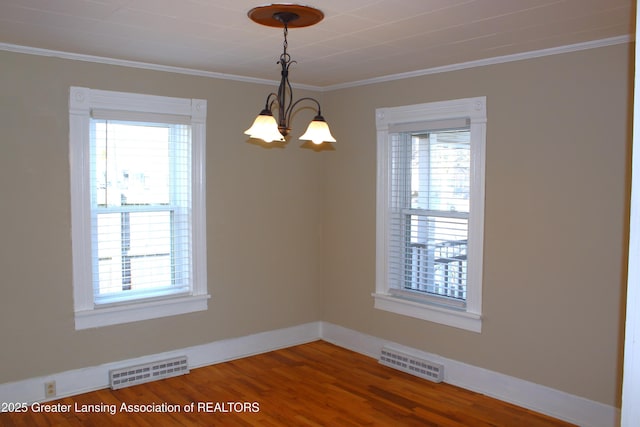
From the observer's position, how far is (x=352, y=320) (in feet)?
17.2

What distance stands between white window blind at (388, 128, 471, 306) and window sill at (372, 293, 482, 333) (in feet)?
0.29

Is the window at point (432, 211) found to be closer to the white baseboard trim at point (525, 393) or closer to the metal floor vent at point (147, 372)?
the white baseboard trim at point (525, 393)

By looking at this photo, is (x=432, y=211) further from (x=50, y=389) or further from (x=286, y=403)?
(x=50, y=389)

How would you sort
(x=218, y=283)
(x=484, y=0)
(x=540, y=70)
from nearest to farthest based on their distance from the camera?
(x=484, y=0) < (x=540, y=70) < (x=218, y=283)

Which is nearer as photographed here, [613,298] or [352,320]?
[613,298]

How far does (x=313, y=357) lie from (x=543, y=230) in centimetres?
243

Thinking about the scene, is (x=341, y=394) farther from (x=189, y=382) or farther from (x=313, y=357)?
(x=189, y=382)

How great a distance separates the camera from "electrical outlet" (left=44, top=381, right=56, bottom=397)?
393 cm

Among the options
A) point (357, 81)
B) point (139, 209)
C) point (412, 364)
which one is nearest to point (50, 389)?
point (139, 209)

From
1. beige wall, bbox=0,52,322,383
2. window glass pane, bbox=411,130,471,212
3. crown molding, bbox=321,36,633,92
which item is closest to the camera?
crown molding, bbox=321,36,633,92

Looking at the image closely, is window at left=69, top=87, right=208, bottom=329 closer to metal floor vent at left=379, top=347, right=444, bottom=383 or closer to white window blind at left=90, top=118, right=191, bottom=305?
white window blind at left=90, top=118, right=191, bottom=305

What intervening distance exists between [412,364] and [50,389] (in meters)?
2.89

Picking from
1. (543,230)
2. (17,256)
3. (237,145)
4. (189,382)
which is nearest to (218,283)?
(189,382)

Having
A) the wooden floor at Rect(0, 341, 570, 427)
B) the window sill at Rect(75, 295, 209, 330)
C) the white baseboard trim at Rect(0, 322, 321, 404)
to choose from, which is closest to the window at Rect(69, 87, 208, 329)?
the window sill at Rect(75, 295, 209, 330)
